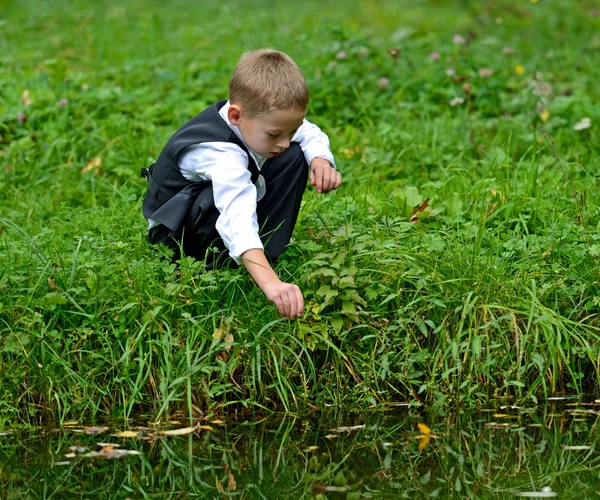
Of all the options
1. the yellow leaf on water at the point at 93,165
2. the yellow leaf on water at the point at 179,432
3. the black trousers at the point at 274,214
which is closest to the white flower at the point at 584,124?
the black trousers at the point at 274,214

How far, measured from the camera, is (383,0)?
9.55 meters

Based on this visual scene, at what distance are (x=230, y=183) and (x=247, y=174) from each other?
0.08 metres

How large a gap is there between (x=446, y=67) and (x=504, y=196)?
2.07 m

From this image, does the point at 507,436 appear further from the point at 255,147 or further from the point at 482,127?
the point at 482,127

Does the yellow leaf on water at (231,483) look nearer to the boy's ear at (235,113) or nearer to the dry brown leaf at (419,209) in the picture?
the boy's ear at (235,113)

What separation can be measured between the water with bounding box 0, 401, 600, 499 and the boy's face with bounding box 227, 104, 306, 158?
0.94 metres

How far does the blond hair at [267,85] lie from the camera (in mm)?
3100

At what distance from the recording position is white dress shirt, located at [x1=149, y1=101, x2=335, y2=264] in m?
A: 3.07

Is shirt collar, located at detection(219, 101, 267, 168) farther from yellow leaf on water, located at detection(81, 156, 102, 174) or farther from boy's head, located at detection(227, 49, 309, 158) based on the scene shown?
Answer: yellow leaf on water, located at detection(81, 156, 102, 174)

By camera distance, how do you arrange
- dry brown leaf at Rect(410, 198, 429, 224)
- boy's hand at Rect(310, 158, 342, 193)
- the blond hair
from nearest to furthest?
1. the blond hair
2. boy's hand at Rect(310, 158, 342, 193)
3. dry brown leaf at Rect(410, 198, 429, 224)

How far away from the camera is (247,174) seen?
3184 mm

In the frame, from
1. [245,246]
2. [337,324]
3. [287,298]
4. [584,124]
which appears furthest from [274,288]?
[584,124]

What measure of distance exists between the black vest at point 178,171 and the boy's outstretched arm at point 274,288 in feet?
1.34

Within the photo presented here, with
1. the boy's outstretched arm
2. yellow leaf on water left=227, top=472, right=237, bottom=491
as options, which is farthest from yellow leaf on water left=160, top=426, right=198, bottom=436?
the boy's outstretched arm
